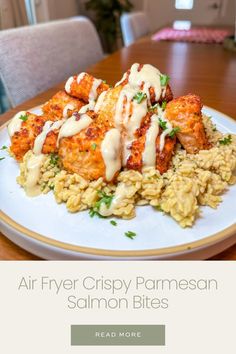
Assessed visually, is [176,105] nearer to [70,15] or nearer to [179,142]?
[179,142]

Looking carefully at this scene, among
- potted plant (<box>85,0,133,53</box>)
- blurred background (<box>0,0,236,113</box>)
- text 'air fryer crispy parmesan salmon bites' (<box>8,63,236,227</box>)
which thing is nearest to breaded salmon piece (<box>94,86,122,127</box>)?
text 'air fryer crispy parmesan salmon bites' (<box>8,63,236,227</box>)

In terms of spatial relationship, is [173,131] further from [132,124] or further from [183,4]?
[183,4]

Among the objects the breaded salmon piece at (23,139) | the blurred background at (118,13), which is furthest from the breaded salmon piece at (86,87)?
the blurred background at (118,13)

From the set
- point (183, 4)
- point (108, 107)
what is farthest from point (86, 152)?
point (183, 4)

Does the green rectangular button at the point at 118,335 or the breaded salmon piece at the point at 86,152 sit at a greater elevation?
the breaded salmon piece at the point at 86,152

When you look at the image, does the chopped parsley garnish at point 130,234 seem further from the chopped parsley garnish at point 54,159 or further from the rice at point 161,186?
the chopped parsley garnish at point 54,159

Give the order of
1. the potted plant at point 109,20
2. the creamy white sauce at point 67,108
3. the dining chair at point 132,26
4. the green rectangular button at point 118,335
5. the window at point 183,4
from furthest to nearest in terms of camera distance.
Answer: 1. the potted plant at point 109,20
2. the dining chair at point 132,26
3. the window at point 183,4
4. the creamy white sauce at point 67,108
5. the green rectangular button at point 118,335
